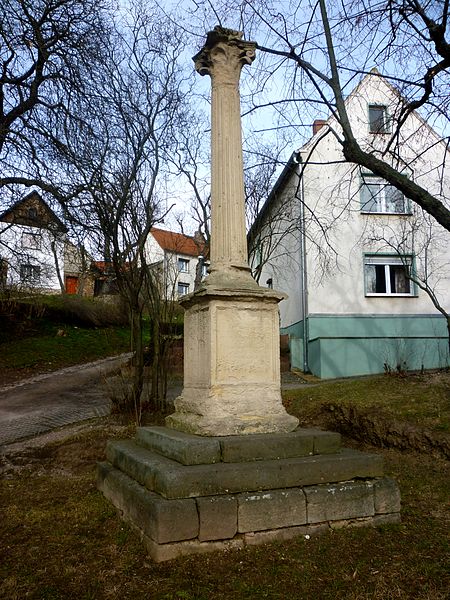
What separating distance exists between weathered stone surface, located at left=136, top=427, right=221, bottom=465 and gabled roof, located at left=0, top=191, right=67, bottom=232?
316 inches

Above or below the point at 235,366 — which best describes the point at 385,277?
above

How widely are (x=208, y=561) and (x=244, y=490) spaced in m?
0.57

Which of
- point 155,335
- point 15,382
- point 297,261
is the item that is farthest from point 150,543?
point 297,261

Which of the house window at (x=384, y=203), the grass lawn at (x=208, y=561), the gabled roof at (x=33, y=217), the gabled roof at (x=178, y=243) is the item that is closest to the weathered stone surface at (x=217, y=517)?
the grass lawn at (x=208, y=561)

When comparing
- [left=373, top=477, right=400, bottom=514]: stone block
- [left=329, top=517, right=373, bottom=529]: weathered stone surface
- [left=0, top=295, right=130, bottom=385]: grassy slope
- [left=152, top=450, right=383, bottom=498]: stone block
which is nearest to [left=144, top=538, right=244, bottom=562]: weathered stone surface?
[left=152, top=450, right=383, bottom=498]: stone block

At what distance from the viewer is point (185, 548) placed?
3.73 metres

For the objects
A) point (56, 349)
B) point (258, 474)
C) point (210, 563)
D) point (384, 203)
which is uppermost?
point (384, 203)

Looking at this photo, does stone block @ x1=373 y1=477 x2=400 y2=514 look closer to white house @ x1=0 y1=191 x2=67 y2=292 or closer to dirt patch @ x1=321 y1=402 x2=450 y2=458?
dirt patch @ x1=321 y1=402 x2=450 y2=458

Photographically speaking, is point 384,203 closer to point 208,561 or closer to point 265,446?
point 265,446

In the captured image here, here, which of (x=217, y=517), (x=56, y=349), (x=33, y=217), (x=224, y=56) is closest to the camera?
(x=217, y=517)

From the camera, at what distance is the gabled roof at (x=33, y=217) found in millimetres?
11867

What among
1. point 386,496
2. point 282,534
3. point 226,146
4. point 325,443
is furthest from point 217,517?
point 226,146

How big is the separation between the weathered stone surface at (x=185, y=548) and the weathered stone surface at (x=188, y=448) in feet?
2.03

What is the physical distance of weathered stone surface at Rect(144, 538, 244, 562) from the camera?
3.67 meters
